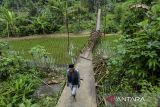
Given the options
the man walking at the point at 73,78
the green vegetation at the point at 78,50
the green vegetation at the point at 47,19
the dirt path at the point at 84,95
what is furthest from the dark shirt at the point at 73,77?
the green vegetation at the point at 47,19

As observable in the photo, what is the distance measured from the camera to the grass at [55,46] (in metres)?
14.9

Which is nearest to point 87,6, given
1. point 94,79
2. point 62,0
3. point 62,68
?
point 62,0

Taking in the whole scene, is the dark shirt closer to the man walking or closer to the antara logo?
the man walking

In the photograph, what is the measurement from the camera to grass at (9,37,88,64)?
14949 mm

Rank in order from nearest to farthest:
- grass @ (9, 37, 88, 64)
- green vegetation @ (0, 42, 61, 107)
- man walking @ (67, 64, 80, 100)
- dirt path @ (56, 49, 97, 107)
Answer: man walking @ (67, 64, 80, 100) → dirt path @ (56, 49, 97, 107) → green vegetation @ (0, 42, 61, 107) → grass @ (9, 37, 88, 64)

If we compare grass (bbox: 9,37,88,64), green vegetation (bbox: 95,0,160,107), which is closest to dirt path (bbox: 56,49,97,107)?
green vegetation (bbox: 95,0,160,107)

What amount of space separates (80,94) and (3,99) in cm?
244

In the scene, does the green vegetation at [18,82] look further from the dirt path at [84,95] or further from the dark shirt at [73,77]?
the dark shirt at [73,77]

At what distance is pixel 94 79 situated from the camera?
879 cm

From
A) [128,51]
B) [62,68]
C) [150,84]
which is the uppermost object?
[128,51]

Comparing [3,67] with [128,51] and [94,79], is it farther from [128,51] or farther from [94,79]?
[128,51]

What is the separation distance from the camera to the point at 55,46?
1705cm

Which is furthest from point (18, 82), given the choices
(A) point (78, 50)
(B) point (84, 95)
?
(A) point (78, 50)

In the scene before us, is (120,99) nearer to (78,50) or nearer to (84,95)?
(84,95)
